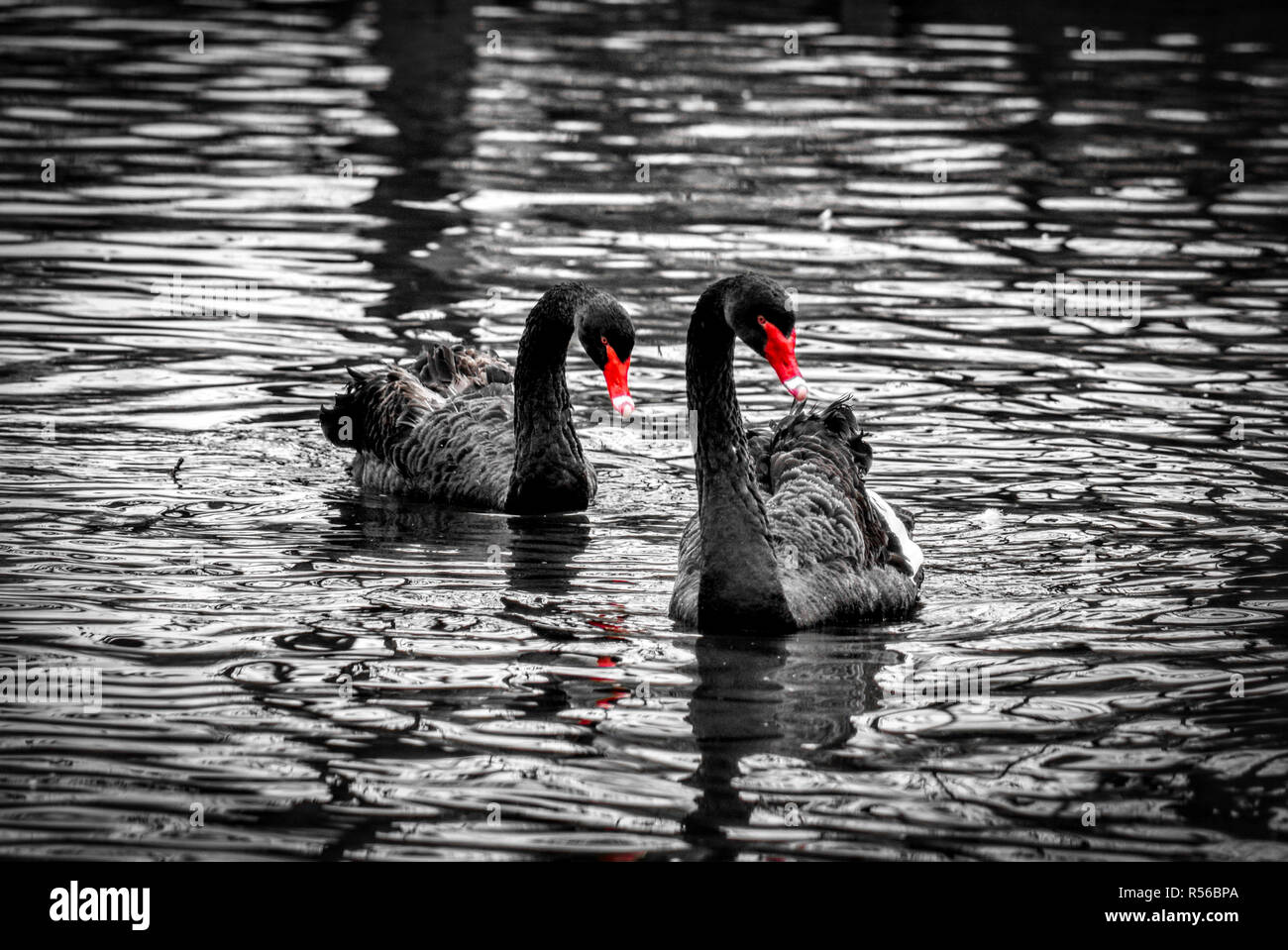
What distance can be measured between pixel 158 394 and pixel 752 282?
5.81 metres

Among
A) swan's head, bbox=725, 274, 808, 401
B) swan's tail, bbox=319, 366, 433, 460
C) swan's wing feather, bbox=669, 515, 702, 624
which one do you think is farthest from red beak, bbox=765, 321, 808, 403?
swan's tail, bbox=319, 366, 433, 460

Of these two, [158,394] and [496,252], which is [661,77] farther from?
[158,394]

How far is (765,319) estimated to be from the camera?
8102mm

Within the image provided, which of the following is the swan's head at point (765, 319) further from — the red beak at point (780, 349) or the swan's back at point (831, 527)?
the swan's back at point (831, 527)

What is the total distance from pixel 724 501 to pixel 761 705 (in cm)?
113

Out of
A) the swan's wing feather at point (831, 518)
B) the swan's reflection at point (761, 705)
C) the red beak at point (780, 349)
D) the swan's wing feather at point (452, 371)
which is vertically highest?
the red beak at point (780, 349)

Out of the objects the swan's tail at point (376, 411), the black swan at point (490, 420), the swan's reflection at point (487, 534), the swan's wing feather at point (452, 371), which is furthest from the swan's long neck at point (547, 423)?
the swan's wing feather at point (452, 371)

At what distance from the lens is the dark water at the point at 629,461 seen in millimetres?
6656

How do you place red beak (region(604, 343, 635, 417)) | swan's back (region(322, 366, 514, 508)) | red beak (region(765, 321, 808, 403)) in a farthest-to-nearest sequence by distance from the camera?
swan's back (region(322, 366, 514, 508))
red beak (region(604, 343, 635, 417))
red beak (region(765, 321, 808, 403))

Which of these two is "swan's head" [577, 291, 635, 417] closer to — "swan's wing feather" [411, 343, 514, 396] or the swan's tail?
the swan's tail

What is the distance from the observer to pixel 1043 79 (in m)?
24.9

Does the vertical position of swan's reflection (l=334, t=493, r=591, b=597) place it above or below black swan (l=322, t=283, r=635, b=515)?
below

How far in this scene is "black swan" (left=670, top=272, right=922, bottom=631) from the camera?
26.8ft

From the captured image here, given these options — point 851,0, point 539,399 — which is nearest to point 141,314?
point 539,399
